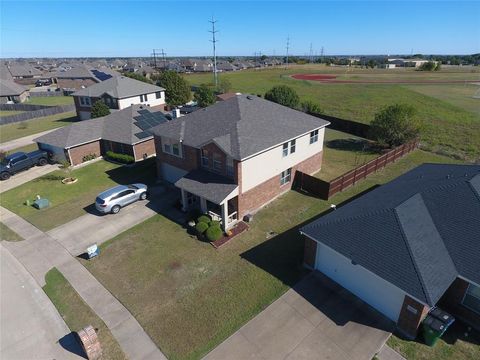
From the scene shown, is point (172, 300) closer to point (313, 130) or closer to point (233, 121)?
point (233, 121)

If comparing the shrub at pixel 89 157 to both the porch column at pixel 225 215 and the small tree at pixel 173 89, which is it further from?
the small tree at pixel 173 89

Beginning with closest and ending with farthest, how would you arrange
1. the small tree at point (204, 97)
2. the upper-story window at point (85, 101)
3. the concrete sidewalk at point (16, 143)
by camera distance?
1. the concrete sidewalk at point (16, 143)
2. the upper-story window at point (85, 101)
3. the small tree at point (204, 97)

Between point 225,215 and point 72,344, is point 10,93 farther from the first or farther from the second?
point 72,344

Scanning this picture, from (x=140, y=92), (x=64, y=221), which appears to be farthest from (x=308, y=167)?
(x=140, y=92)

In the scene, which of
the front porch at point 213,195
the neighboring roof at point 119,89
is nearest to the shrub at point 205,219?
the front porch at point 213,195

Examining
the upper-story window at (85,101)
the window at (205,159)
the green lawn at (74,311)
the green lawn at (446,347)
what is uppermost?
the upper-story window at (85,101)

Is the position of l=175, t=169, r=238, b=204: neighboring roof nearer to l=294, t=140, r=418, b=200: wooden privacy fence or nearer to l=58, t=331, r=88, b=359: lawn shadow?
l=294, t=140, r=418, b=200: wooden privacy fence

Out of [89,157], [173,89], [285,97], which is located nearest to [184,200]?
[89,157]
